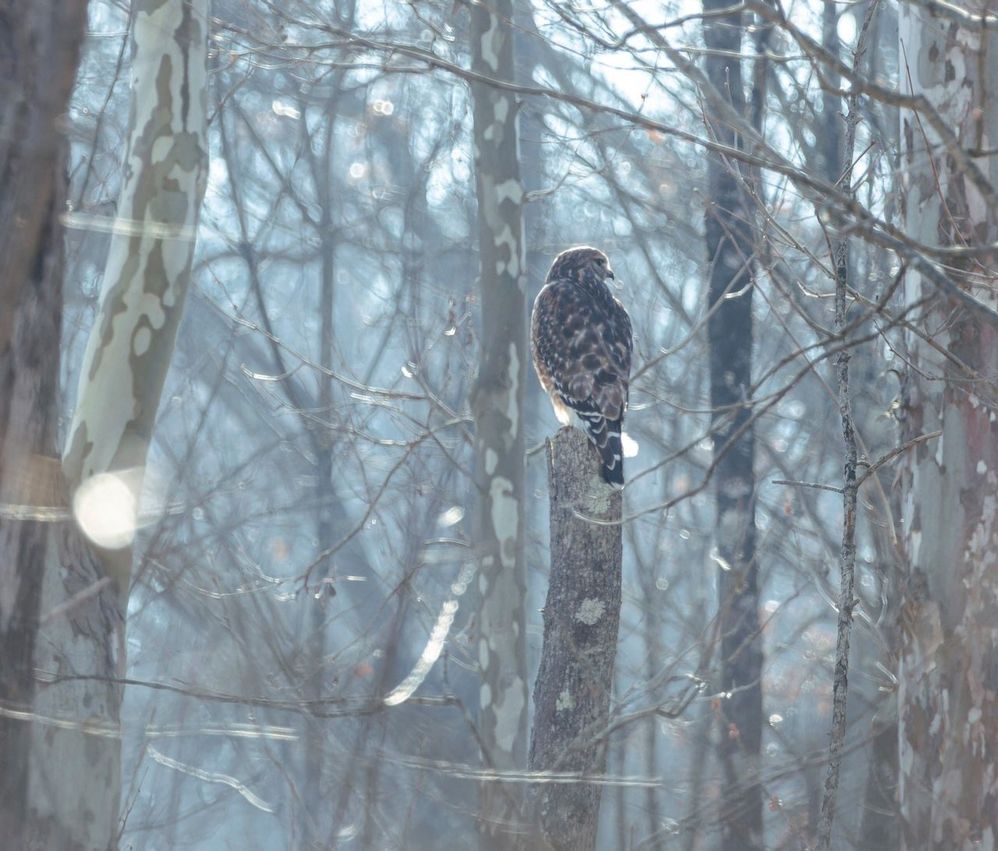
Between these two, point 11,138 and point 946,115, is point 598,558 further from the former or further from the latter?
point 11,138

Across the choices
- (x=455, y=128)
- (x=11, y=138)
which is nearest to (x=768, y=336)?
(x=455, y=128)

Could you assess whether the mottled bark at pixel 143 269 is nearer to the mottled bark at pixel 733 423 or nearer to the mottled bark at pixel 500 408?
the mottled bark at pixel 500 408

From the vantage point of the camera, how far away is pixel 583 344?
6914mm

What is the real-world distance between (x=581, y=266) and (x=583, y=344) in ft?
2.79

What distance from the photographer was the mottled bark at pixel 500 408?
6.57m

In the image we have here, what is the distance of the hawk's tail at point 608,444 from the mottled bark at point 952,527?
2011 millimetres

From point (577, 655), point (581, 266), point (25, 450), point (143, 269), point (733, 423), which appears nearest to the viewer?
point (25, 450)

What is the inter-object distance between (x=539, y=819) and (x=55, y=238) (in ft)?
11.6

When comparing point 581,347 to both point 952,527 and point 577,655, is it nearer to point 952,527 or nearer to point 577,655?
point 577,655

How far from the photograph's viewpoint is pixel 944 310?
11.9 ft

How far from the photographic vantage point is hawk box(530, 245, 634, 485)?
6445 mm

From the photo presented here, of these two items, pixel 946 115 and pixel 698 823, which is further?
pixel 946 115

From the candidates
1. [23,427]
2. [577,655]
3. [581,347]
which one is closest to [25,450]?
[23,427]

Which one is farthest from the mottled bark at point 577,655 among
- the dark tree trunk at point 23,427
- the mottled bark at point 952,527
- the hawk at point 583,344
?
the dark tree trunk at point 23,427
